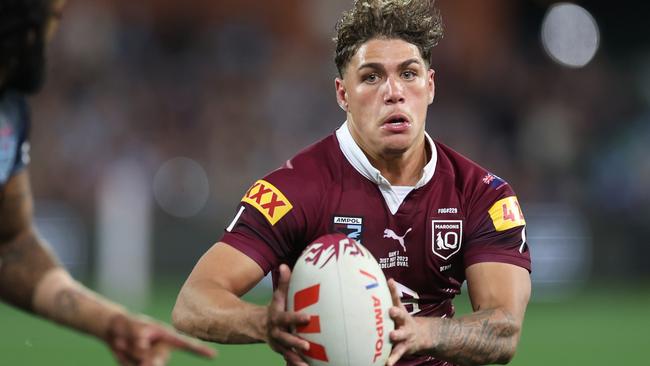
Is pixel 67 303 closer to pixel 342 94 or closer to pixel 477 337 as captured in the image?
pixel 477 337

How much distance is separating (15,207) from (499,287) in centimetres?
220

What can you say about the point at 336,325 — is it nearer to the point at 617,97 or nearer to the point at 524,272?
the point at 524,272

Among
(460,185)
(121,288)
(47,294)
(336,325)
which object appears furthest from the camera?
(121,288)

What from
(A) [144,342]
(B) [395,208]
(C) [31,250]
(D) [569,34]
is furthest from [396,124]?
(D) [569,34]

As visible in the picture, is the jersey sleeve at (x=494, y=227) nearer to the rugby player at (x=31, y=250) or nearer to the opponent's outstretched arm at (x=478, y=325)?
the opponent's outstretched arm at (x=478, y=325)

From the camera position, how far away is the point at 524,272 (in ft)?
17.1

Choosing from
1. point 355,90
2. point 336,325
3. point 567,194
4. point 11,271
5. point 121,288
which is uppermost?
point 355,90

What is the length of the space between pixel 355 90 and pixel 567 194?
983cm

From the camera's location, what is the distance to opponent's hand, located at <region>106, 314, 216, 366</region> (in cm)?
336

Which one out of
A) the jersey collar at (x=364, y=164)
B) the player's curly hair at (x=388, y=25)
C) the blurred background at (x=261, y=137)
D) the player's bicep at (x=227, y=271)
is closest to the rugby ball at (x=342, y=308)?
the player's bicep at (x=227, y=271)

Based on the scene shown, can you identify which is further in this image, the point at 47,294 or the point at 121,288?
the point at 121,288

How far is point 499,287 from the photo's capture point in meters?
5.07

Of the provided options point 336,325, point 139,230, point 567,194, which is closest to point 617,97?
point 567,194

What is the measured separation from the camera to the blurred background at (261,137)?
1346cm
